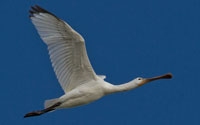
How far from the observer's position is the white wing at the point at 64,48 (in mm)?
14352

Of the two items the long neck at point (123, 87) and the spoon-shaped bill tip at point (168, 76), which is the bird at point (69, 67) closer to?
the long neck at point (123, 87)

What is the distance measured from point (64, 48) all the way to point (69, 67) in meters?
0.56

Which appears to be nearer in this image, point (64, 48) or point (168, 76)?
point (64, 48)

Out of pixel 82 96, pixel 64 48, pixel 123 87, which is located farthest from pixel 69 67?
pixel 123 87

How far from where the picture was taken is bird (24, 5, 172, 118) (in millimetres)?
14391

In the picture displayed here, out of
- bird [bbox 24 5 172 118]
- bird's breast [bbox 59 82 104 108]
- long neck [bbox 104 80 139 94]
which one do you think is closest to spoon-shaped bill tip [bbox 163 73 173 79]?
bird [bbox 24 5 172 118]

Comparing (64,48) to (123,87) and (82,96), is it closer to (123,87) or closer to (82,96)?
(82,96)

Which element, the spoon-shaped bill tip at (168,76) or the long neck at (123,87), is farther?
the spoon-shaped bill tip at (168,76)

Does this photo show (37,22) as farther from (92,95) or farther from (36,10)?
(92,95)

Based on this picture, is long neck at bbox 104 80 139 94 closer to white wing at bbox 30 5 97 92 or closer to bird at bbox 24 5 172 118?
bird at bbox 24 5 172 118

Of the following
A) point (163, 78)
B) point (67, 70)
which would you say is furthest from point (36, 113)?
point (163, 78)

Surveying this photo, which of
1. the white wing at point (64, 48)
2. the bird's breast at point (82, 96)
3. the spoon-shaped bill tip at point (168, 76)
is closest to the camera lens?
the white wing at point (64, 48)

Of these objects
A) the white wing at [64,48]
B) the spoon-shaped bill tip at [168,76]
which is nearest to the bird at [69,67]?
the white wing at [64,48]

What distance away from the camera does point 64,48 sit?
14578mm
